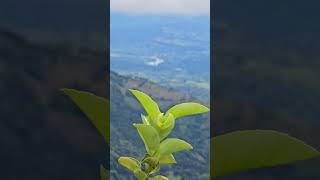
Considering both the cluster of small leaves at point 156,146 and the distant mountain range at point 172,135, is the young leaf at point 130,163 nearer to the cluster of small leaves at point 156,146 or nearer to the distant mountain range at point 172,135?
the cluster of small leaves at point 156,146

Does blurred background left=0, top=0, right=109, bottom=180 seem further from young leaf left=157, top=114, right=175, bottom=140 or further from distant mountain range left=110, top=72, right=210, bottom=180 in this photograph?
young leaf left=157, top=114, right=175, bottom=140
